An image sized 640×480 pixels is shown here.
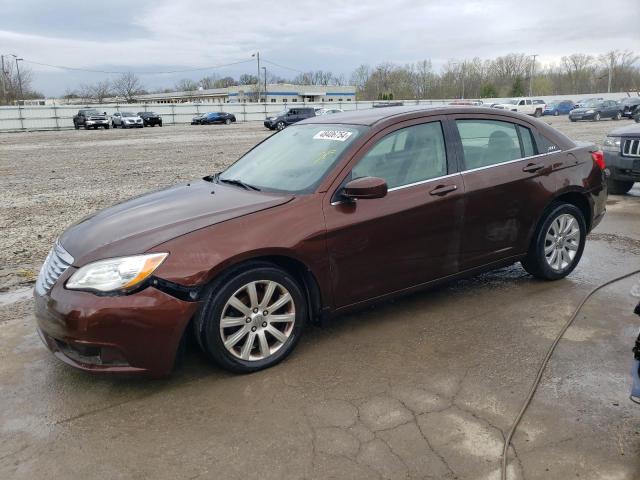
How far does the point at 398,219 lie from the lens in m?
3.96

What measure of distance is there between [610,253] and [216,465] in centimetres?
523

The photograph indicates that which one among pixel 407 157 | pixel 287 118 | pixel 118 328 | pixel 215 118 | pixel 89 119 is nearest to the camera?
pixel 118 328

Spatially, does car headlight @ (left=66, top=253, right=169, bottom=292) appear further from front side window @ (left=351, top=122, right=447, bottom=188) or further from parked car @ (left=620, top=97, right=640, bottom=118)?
parked car @ (left=620, top=97, right=640, bottom=118)

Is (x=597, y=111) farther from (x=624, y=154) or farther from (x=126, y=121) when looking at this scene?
(x=126, y=121)

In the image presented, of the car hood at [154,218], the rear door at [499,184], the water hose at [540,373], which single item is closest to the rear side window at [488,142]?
the rear door at [499,184]

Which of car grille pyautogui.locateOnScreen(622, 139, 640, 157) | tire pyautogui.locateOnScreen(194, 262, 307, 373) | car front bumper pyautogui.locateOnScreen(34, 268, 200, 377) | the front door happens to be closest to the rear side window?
the front door

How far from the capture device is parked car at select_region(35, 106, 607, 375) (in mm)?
3166

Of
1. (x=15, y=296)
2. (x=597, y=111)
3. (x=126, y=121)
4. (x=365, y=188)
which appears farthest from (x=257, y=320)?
(x=126, y=121)

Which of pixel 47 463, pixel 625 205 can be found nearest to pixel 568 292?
pixel 47 463

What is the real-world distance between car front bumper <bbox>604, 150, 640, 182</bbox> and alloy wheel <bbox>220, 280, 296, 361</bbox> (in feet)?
24.3

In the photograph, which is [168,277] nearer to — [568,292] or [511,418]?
[511,418]

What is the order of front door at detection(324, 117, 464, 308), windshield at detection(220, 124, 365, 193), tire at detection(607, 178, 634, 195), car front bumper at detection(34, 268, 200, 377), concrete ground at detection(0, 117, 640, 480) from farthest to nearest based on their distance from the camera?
1. tire at detection(607, 178, 634, 195)
2. windshield at detection(220, 124, 365, 193)
3. front door at detection(324, 117, 464, 308)
4. car front bumper at detection(34, 268, 200, 377)
5. concrete ground at detection(0, 117, 640, 480)

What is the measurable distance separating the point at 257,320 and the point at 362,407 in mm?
858

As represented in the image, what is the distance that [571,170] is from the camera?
5.02 m
